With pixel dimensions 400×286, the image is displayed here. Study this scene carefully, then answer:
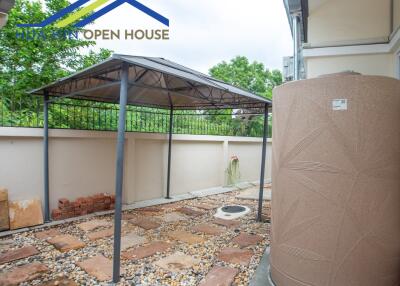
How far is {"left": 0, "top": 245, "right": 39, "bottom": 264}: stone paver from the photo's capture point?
156 inches

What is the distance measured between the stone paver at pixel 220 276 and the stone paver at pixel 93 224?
2719mm

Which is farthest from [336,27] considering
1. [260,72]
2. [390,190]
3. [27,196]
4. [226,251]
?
[260,72]

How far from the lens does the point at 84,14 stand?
940cm

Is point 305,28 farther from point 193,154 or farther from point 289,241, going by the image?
point 193,154

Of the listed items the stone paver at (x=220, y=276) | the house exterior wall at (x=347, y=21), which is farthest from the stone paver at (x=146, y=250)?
the house exterior wall at (x=347, y=21)

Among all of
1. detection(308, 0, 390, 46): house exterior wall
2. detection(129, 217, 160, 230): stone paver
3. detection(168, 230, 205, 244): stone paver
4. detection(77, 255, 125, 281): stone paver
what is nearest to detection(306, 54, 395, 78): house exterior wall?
detection(308, 0, 390, 46): house exterior wall

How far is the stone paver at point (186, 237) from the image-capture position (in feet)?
16.1

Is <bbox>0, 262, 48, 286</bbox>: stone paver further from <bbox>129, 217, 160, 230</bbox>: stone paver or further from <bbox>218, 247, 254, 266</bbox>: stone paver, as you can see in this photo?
<bbox>218, 247, 254, 266</bbox>: stone paver

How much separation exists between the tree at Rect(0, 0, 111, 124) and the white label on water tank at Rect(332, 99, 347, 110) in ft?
26.1

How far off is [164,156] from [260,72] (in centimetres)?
1546

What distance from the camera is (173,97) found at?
25.7 feet

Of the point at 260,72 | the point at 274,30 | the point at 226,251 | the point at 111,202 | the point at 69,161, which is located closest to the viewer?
the point at 226,251

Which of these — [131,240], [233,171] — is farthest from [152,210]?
[233,171]

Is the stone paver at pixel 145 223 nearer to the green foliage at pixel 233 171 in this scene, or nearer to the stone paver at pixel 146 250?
the stone paver at pixel 146 250
